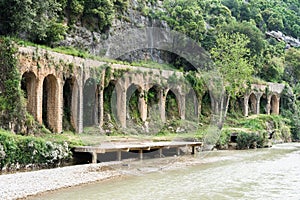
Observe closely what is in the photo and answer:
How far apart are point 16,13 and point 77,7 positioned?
1159 cm

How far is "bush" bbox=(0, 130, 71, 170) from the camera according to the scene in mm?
17797

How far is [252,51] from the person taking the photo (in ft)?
178

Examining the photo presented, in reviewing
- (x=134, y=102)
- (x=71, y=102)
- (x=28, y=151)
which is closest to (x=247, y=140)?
(x=134, y=102)

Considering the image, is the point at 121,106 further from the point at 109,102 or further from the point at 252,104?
the point at 252,104

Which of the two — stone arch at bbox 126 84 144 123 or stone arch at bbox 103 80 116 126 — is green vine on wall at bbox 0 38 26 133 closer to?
stone arch at bbox 103 80 116 126

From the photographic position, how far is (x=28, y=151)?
1895 cm

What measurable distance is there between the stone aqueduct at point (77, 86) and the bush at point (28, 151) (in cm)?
384

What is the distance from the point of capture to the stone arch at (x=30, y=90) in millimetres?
23875

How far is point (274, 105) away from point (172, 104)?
62.8 ft

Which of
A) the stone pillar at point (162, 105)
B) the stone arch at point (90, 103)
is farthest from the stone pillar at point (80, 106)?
the stone pillar at point (162, 105)

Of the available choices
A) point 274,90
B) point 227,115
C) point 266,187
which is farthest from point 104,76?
point 274,90

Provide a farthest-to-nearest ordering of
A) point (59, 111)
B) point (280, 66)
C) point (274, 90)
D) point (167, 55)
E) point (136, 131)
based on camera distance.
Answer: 1. point (280, 66)
2. point (274, 90)
3. point (167, 55)
4. point (136, 131)
5. point (59, 111)

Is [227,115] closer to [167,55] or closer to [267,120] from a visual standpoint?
[267,120]

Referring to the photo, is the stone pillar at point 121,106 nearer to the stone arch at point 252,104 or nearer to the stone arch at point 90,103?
the stone arch at point 90,103
